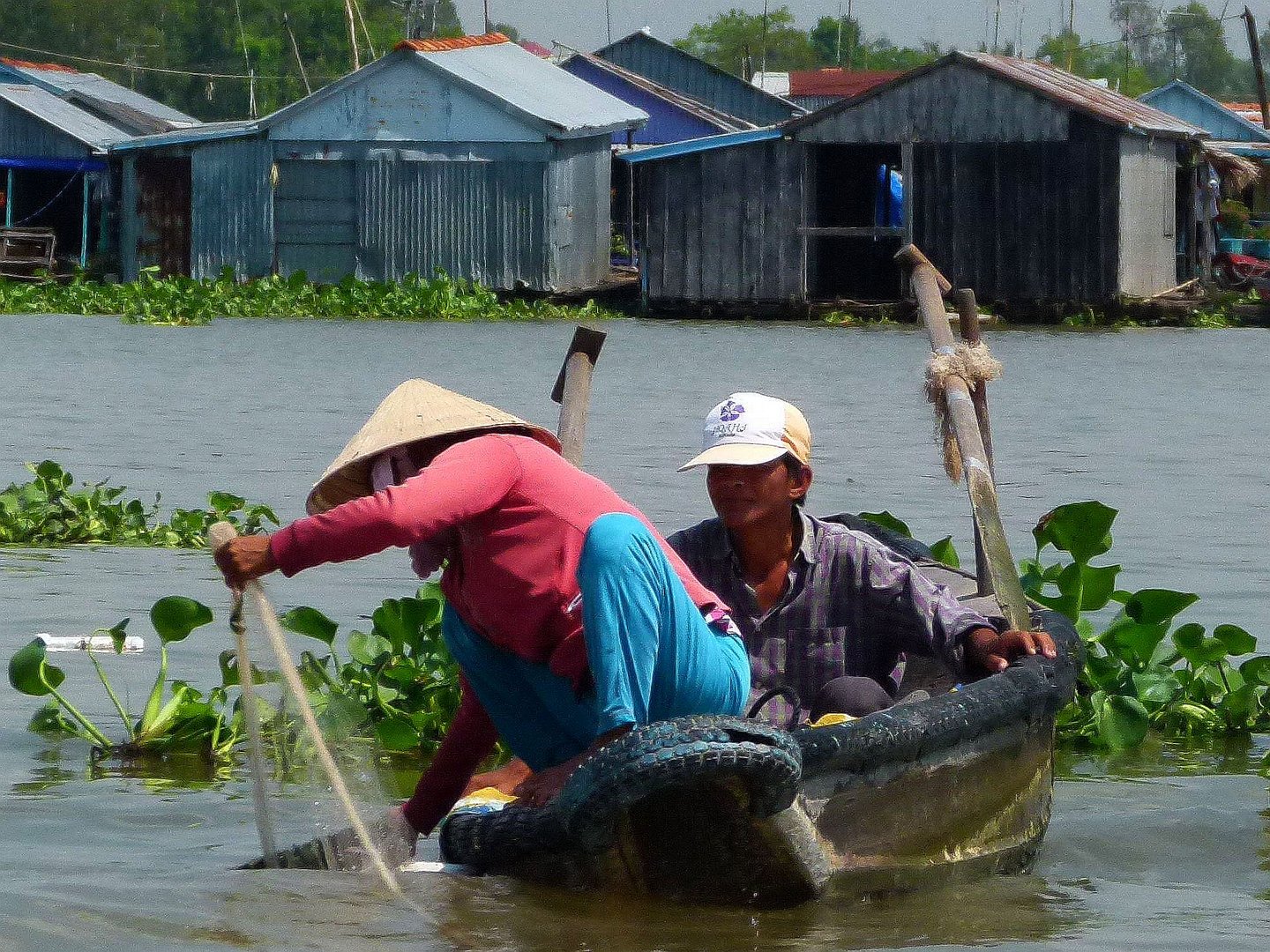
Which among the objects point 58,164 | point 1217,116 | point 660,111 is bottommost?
point 58,164

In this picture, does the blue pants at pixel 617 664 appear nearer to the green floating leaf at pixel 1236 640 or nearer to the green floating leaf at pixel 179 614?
the green floating leaf at pixel 179 614

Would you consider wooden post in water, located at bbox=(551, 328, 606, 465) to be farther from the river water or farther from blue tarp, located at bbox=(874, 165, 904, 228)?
blue tarp, located at bbox=(874, 165, 904, 228)

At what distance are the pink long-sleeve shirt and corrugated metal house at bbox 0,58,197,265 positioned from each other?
82.8ft

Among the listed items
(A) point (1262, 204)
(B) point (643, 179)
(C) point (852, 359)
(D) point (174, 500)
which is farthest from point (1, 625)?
(A) point (1262, 204)

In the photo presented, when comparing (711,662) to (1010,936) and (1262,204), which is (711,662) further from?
(1262,204)

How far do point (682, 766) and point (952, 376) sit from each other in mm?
2123

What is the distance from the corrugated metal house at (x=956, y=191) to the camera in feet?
70.3

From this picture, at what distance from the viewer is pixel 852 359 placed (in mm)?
17734

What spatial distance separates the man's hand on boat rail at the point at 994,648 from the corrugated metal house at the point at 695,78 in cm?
3593

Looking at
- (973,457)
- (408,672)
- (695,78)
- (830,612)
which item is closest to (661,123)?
(695,78)

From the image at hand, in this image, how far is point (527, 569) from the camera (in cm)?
358

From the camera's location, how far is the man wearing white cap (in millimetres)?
4258

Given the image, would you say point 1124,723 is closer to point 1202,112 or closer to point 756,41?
point 1202,112

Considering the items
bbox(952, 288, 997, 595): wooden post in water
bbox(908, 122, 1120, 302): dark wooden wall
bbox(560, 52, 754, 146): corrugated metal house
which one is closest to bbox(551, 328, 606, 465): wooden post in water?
bbox(952, 288, 997, 595): wooden post in water
